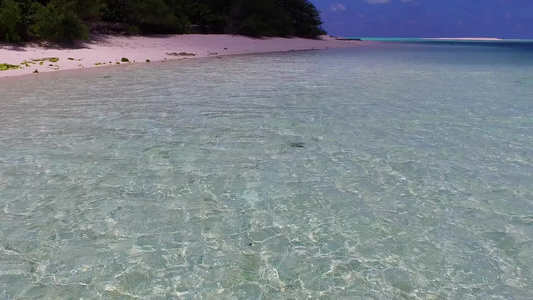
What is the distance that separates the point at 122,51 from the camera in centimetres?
2202

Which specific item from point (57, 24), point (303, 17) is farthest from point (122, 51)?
point (303, 17)

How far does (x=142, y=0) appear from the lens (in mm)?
29359

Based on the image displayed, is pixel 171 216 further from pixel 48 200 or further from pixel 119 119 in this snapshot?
pixel 119 119

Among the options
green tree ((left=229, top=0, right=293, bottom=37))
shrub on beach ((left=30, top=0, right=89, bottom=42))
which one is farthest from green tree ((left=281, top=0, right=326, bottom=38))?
shrub on beach ((left=30, top=0, right=89, bottom=42))

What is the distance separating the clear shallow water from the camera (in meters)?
3.11

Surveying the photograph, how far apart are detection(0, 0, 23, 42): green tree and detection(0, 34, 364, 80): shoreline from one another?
1.96 ft

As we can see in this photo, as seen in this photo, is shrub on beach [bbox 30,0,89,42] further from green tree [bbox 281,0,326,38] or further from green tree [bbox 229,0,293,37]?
green tree [bbox 281,0,326,38]

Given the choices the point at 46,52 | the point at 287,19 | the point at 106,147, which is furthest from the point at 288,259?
the point at 287,19

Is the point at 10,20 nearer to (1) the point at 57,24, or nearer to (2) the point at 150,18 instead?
(1) the point at 57,24

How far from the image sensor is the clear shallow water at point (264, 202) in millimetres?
3107

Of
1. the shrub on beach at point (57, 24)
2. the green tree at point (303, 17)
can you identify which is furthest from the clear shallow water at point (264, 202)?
the green tree at point (303, 17)

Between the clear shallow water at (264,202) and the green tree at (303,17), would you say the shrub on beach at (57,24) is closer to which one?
the clear shallow water at (264,202)

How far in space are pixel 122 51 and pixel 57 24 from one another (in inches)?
127

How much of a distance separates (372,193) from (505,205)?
1.35 meters
